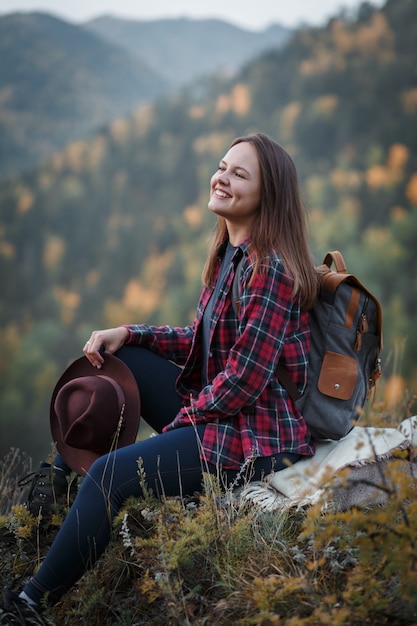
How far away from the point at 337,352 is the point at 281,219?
441mm

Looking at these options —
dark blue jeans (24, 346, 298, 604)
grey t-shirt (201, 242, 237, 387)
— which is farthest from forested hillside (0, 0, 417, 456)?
dark blue jeans (24, 346, 298, 604)

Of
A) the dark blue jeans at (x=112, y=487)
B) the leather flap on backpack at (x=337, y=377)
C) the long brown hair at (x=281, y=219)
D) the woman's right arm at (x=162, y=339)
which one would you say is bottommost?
the dark blue jeans at (x=112, y=487)

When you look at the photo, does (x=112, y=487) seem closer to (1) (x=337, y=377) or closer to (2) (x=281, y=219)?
(1) (x=337, y=377)

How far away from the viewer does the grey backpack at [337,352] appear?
2264mm

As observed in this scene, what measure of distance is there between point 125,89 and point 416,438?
40.4 meters

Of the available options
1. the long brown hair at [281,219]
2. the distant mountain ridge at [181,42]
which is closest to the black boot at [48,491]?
the long brown hair at [281,219]

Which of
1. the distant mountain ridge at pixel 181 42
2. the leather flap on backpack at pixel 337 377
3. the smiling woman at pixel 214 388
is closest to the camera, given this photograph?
the smiling woman at pixel 214 388

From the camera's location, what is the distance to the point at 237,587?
76.7 inches

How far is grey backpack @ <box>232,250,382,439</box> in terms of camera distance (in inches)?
89.1

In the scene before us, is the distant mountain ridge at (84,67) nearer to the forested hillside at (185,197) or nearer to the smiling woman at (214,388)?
the forested hillside at (185,197)

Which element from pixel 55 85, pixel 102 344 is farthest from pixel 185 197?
pixel 102 344

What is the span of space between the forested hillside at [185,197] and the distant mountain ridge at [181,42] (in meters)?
5.44

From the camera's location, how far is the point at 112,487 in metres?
2.08

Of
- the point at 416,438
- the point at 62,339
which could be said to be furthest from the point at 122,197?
the point at 416,438
